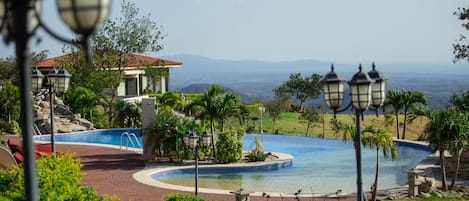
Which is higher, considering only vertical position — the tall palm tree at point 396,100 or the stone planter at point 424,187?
the tall palm tree at point 396,100

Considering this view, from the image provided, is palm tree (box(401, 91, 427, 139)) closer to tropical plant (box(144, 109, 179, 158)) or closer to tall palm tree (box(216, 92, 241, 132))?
tall palm tree (box(216, 92, 241, 132))

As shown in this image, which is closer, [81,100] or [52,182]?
[52,182]

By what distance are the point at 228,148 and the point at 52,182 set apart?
10.8 meters

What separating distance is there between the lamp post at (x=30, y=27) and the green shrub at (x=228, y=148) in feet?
53.8

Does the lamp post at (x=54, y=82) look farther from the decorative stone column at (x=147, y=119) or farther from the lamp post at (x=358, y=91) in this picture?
the decorative stone column at (x=147, y=119)

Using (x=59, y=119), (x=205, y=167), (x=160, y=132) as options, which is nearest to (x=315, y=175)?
(x=205, y=167)

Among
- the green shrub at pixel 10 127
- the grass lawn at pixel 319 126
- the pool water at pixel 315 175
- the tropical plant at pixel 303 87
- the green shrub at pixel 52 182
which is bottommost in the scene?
the pool water at pixel 315 175

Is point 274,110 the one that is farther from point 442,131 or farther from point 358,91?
point 358,91

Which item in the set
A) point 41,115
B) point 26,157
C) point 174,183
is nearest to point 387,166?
point 174,183

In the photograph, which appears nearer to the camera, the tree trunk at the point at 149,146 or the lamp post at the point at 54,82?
the lamp post at the point at 54,82

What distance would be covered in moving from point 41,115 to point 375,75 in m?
23.8

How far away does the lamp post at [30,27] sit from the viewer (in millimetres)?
3316

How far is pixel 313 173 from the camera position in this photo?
65.0ft

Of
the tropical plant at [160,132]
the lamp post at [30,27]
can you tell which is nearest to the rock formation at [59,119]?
the tropical plant at [160,132]
